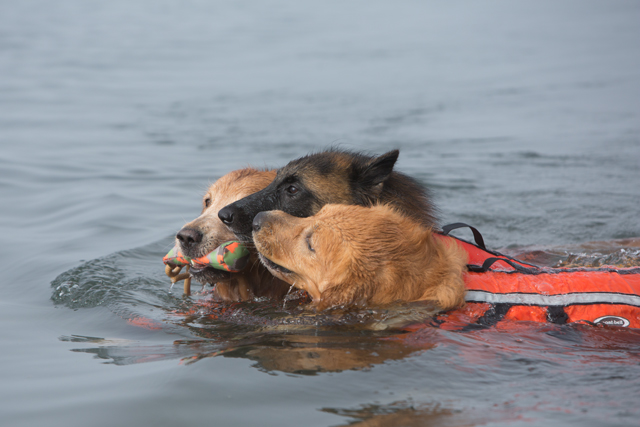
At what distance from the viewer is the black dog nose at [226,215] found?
4.82m

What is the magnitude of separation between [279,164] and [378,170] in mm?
7538

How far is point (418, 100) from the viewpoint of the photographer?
770 inches

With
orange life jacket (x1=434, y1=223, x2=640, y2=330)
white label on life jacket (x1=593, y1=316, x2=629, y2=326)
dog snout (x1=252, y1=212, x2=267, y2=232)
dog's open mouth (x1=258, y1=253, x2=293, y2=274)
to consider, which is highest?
dog snout (x1=252, y1=212, x2=267, y2=232)

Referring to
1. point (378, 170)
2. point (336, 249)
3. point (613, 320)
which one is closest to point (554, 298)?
point (613, 320)

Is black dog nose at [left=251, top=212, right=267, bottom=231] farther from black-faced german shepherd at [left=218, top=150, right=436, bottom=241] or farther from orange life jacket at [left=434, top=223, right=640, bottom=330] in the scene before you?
orange life jacket at [left=434, top=223, right=640, bottom=330]

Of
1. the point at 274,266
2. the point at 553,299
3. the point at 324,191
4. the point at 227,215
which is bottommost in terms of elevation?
the point at 553,299

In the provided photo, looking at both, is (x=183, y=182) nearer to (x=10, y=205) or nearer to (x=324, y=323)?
(x=10, y=205)

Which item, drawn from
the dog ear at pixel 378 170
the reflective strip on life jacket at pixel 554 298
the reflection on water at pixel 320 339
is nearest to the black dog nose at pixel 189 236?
the reflection on water at pixel 320 339

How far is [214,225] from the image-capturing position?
16.6 feet

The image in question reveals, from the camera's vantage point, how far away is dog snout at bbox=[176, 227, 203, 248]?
484cm

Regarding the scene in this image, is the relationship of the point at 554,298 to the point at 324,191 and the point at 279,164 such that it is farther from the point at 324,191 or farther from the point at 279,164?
the point at 279,164

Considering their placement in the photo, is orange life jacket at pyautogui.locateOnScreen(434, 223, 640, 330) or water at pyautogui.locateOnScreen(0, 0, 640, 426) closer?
water at pyautogui.locateOnScreen(0, 0, 640, 426)

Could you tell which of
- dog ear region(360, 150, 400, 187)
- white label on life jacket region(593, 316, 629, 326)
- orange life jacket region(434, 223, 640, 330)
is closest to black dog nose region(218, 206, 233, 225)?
dog ear region(360, 150, 400, 187)

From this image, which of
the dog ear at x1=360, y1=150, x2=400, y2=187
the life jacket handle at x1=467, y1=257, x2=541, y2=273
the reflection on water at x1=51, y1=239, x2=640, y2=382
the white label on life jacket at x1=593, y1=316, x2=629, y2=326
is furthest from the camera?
the dog ear at x1=360, y1=150, x2=400, y2=187
